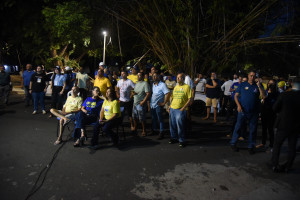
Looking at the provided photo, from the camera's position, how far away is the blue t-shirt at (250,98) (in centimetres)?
478

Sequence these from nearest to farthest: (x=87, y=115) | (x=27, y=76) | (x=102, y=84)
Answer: (x=87, y=115)
(x=102, y=84)
(x=27, y=76)

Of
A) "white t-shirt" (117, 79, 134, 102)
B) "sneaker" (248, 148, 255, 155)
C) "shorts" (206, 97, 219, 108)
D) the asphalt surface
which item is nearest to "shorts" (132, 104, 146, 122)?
"white t-shirt" (117, 79, 134, 102)

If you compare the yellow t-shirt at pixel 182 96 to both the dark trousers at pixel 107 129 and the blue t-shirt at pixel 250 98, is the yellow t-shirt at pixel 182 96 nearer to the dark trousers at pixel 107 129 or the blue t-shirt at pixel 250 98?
the blue t-shirt at pixel 250 98

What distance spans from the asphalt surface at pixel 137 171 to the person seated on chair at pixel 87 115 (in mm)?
291

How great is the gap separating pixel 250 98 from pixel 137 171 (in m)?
2.93

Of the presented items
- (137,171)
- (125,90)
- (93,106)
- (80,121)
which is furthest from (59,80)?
(137,171)

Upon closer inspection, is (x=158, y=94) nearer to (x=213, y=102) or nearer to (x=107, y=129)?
(x=107, y=129)

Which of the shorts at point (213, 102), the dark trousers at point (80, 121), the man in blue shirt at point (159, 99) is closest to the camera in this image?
the dark trousers at point (80, 121)

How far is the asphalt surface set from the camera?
3.23m

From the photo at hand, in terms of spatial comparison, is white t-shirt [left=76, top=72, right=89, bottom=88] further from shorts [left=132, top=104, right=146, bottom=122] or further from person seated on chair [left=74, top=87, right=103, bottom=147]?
shorts [left=132, top=104, right=146, bottom=122]

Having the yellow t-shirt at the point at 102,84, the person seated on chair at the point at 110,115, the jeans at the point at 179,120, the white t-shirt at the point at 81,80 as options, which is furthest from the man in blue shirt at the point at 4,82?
the jeans at the point at 179,120

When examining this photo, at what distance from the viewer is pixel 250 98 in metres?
4.78

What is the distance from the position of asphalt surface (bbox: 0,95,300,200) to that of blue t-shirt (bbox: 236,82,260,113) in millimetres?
1039

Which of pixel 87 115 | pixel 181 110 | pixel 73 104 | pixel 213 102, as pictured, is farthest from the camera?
pixel 213 102
